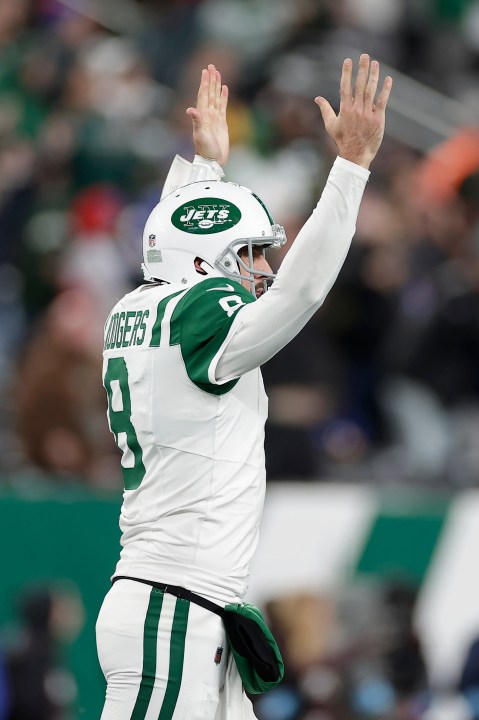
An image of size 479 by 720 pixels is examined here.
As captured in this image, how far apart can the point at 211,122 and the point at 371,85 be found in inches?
49.5

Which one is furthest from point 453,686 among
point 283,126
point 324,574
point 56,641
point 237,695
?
point 283,126

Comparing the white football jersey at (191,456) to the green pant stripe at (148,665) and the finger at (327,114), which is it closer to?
the green pant stripe at (148,665)

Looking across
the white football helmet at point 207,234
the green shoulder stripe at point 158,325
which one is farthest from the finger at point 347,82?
the green shoulder stripe at point 158,325

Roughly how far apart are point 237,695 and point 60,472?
3824 mm

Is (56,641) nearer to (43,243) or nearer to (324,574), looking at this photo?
(324,574)

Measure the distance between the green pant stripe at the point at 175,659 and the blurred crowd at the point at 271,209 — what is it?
143 inches

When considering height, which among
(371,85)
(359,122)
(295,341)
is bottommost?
(295,341)

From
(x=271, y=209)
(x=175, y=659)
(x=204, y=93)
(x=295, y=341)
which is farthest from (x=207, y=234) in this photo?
(x=271, y=209)

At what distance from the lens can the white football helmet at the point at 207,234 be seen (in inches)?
187

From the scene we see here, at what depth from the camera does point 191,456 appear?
181 inches

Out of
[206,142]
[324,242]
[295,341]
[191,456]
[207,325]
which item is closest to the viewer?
[324,242]

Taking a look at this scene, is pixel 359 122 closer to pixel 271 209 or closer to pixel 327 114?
pixel 327 114

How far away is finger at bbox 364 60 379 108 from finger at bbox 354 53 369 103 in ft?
0.04

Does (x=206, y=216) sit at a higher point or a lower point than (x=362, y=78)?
lower
